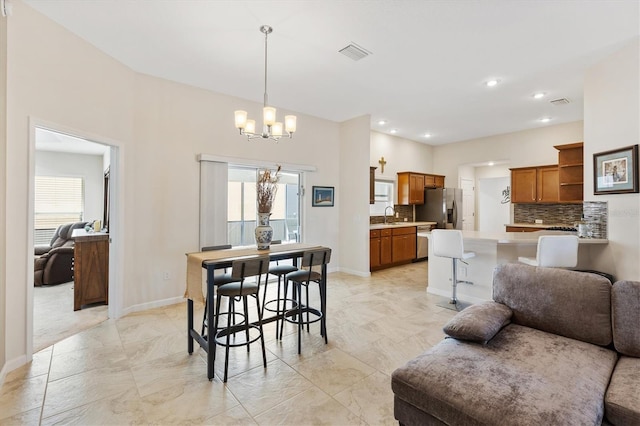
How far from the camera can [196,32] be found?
2.97m

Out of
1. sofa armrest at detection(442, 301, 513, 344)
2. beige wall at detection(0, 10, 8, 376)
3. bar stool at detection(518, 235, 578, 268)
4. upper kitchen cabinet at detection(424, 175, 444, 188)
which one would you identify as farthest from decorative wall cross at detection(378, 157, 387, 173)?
beige wall at detection(0, 10, 8, 376)

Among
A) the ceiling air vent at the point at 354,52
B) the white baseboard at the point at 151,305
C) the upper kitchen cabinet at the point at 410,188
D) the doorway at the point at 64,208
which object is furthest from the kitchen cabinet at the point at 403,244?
the doorway at the point at 64,208

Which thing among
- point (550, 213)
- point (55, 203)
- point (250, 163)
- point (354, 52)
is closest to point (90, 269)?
point (250, 163)

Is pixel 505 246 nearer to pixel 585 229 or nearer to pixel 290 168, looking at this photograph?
pixel 585 229

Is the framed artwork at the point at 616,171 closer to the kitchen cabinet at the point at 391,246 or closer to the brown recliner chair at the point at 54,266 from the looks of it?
the kitchen cabinet at the point at 391,246

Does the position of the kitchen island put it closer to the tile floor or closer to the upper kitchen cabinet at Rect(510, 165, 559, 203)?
the tile floor

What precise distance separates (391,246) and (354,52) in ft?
13.4

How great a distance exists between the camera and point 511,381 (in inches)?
58.4

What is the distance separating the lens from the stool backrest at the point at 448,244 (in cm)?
383

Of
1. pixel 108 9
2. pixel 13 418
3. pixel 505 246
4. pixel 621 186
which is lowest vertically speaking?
pixel 13 418

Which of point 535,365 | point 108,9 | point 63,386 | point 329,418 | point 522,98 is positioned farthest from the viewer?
point 522,98

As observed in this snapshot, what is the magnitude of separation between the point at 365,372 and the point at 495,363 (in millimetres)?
1117

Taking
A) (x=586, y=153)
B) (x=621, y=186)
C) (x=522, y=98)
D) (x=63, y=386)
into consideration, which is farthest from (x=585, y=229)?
(x=63, y=386)

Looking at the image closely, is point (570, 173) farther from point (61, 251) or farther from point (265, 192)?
point (61, 251)
